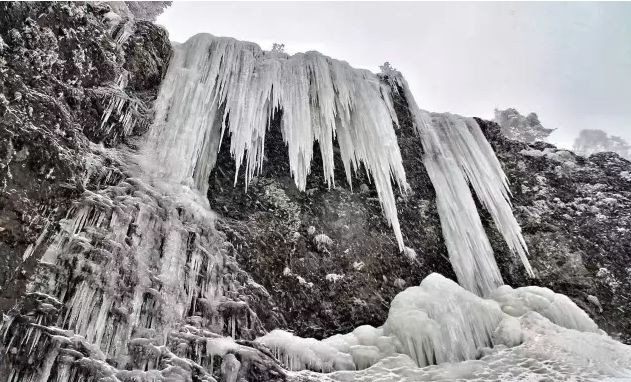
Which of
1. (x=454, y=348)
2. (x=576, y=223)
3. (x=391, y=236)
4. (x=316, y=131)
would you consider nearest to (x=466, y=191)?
(x=391, y=236)

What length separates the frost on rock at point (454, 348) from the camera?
421cm

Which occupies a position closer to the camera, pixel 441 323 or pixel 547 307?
pixel 441 323

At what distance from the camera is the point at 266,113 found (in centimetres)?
633

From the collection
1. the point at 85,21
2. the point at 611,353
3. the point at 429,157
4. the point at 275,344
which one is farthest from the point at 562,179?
the point at 85,21

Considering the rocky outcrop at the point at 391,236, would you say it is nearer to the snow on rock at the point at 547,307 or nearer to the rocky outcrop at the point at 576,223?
the rocky outcrop at the point at 576,223

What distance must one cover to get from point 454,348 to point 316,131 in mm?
3338

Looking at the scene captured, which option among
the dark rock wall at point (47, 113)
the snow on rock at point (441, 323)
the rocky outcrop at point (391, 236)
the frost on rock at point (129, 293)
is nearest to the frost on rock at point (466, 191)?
the rocky outcrop at point (391, 236)

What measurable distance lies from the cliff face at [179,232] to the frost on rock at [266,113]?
0.22 metres

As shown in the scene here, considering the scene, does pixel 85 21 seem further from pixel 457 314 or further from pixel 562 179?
pixel 562 179

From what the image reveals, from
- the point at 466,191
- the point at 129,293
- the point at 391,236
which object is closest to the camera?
the point at 129,293

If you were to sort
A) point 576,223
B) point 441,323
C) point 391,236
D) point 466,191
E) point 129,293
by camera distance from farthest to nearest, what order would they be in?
1. point 576,223
2. point 466,191
3. point 391,236
4. point 441,323
5. point 129,293

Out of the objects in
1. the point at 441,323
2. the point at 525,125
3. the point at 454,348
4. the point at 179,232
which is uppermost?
the point at 525,125

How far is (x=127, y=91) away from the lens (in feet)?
18.2

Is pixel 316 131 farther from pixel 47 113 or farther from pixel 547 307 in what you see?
pixel 547 307
